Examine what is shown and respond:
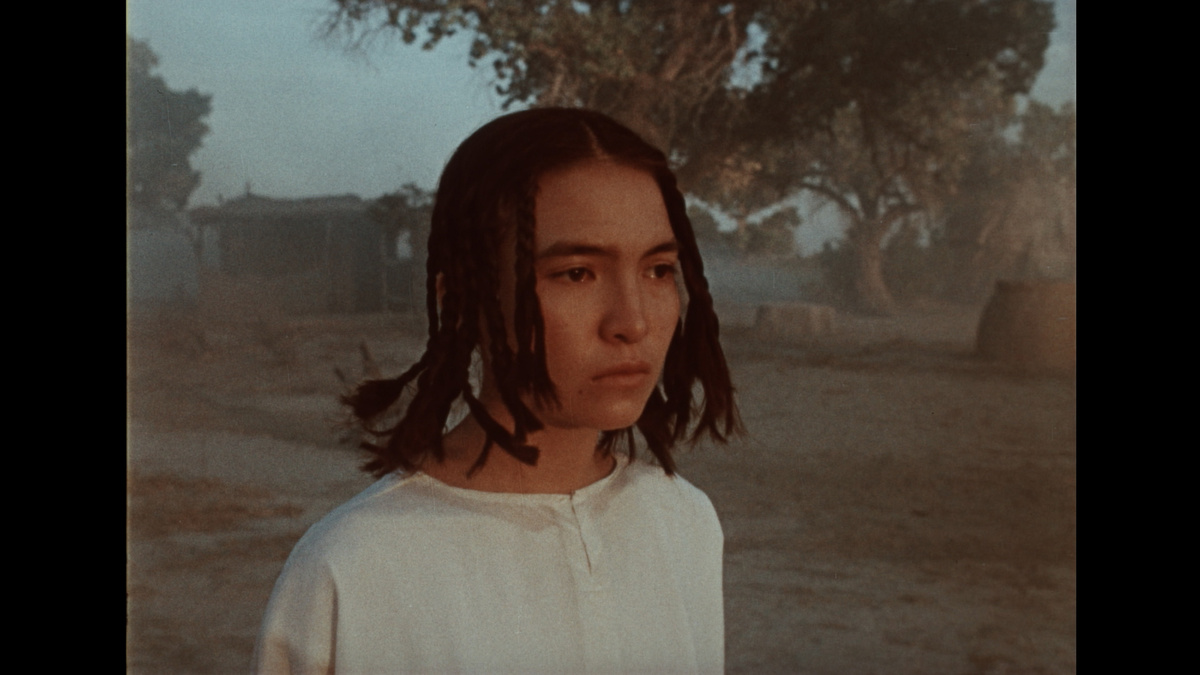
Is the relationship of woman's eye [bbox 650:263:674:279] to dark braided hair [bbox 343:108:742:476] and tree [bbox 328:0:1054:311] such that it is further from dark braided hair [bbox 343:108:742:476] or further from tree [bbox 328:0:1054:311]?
tree [bbox 328:0:1054:311]

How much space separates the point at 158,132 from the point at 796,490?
8.22 ft

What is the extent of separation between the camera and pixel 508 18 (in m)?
3.83

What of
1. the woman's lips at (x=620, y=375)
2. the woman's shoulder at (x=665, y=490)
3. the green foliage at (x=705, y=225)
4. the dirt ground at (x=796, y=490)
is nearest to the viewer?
the woman's lips at (x=620, y=375)

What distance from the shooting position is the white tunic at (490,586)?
229 cm

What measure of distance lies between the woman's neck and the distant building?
4.77ft

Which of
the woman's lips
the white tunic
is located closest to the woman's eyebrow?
the woman's lips

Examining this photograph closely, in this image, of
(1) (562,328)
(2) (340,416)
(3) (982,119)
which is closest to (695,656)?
(1) (562,328)

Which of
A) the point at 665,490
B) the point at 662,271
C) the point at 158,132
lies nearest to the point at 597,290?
the point at 662,271

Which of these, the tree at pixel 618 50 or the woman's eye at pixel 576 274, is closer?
the woman's eye at pixel 576 274

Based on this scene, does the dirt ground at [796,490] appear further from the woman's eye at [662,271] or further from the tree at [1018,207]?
the woman's eye at [662,271]

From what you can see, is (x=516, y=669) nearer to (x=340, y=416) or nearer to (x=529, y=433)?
(x=529, y=433)

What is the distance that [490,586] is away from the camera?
7.93ft

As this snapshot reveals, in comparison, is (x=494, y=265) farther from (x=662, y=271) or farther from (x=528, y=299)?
(x=662, y=271)

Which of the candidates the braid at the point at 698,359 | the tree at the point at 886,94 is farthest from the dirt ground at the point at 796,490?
the braid at the point at 698,359
